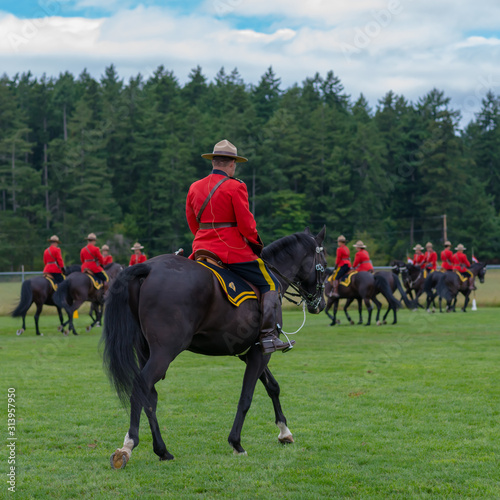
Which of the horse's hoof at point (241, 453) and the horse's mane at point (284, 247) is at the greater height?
the horse's mane at point (284, 247)

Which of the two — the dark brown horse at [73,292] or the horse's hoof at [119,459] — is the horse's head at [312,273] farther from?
the dark brown horse at [73,292]

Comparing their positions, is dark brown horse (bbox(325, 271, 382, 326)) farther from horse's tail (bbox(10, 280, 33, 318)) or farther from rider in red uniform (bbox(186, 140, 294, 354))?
rider in red uniform (bbox(186, 140, 294, 354))

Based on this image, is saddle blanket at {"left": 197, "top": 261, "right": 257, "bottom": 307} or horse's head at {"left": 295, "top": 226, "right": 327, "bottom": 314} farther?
horse's head at {"left": 295, "top": 226, "right": 327, "bottom": 314}

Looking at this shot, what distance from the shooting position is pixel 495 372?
11062 millimetres

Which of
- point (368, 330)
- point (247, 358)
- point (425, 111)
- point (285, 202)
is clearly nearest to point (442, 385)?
point (247, 358)

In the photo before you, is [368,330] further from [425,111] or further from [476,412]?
[425,111]

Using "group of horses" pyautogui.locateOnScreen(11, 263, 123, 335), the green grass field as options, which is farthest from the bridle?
"group of horses" pyautogui.locateOnScreen(11, 263, 123, 335)

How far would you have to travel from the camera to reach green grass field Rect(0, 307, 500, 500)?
5277 millimetres

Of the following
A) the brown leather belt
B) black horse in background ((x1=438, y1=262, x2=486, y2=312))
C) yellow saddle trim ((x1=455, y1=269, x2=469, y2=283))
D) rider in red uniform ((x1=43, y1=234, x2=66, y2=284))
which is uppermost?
the brown leather belt

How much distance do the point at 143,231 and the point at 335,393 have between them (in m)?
60.6

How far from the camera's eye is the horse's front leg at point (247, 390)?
20.3ft

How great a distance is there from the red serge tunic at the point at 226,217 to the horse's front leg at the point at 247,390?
885 mm

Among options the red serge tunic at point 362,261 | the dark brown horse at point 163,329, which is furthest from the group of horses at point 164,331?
the red serge tunic at point 362,261

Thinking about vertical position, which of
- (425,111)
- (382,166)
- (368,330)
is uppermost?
(425,111)
